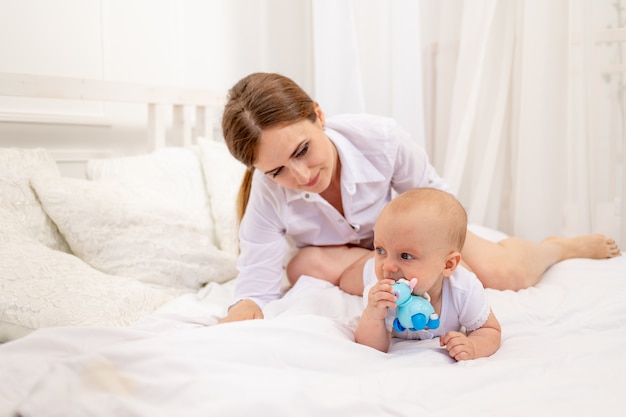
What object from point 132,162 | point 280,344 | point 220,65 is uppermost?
point 220,65

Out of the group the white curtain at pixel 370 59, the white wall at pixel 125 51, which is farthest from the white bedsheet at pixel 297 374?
the white curtain at pixel 370 59

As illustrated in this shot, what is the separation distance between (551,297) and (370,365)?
1.85 feet

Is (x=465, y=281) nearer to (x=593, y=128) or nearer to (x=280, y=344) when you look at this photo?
(x=280, y=344)

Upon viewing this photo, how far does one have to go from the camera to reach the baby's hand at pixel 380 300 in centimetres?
97

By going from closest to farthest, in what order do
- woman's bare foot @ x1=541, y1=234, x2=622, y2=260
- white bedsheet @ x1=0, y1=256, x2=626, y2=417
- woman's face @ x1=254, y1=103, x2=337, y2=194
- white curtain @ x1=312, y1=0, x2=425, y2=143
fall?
white bedsheet @ x1=0, y1=256, x2=626, y2=417 → woman's face @ x1=254, y1=103, x2=337, y2=194 → woman's bare foot @ x1=541, y1=234, x2=622, y2=260 → white curtain @ x1=312, y1=0, x2=425, y2=143

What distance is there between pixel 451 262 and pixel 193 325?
0.51 m

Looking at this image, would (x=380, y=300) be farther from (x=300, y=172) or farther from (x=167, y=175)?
(x=167, y=175)

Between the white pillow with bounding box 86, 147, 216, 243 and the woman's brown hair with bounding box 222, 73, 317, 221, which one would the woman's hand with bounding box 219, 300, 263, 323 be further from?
the white pillow with bounding box 86, 147, 216, 243

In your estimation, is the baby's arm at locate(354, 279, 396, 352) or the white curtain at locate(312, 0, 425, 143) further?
the white curtain at locate(312, 0, 425, 143)

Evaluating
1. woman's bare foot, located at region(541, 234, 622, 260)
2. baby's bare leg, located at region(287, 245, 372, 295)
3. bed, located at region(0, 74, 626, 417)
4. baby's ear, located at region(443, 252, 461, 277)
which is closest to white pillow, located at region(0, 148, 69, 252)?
bed, located at region(0, 74, 626, 417)

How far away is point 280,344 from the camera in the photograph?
91 centimetres

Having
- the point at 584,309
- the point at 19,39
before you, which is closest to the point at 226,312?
the point at 584,309

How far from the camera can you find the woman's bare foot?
1.61 meters

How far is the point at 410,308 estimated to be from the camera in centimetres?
98
